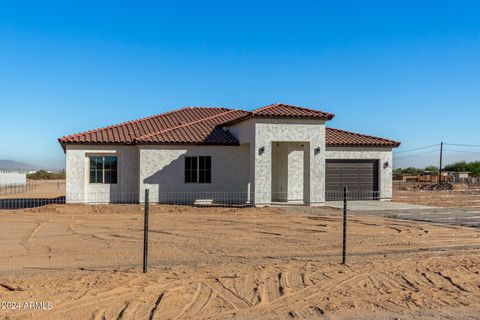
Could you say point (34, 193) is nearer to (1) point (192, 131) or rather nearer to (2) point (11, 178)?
(1) point (192, 131)

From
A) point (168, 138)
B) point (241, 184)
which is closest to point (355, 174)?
point (241, 184)

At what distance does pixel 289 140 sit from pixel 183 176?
586cm

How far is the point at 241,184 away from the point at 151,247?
47.7 ft

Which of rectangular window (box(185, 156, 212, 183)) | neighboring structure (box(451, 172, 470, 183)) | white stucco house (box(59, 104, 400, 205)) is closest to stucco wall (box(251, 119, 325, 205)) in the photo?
white stucco house (box(59, 104, 400, 205))

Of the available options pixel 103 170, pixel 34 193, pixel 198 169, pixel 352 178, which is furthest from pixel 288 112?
pixel 34 193

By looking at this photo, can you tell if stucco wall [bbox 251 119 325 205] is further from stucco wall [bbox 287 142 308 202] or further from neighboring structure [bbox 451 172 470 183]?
neighboring structure [bbox 451 172 470 183]

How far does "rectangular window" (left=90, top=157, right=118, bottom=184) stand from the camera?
26.1 m

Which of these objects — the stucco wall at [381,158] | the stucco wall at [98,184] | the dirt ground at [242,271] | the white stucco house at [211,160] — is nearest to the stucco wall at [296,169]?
the white stucco house at [211,160]

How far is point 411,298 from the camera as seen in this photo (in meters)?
7.97

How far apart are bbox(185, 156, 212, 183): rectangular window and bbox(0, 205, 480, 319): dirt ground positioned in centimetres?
872

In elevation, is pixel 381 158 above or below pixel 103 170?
above

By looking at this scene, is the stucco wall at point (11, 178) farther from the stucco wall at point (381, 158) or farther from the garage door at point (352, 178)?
the stucco wall at point (381, 158)

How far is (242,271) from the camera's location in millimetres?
9648

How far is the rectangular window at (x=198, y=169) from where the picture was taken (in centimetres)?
2630
